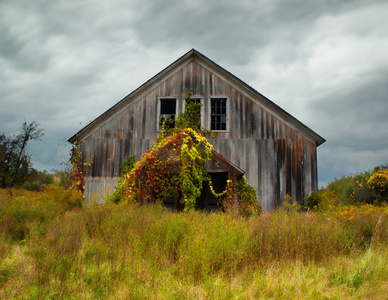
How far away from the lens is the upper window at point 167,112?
48.0ft

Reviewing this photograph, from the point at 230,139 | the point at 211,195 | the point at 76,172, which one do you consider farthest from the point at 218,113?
the point at 76,172

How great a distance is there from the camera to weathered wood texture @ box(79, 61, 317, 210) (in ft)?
45.3

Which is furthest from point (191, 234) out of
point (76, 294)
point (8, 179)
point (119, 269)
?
point (8, 179)

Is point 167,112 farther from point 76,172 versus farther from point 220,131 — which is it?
point 76,172

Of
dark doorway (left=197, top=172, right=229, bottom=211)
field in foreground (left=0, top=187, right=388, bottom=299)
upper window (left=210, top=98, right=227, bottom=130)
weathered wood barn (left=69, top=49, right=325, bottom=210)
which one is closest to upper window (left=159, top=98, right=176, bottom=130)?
weathered wood barn (left=69, top=49, right=325, bottom=210)

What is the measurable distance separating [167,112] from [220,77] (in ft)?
9.40

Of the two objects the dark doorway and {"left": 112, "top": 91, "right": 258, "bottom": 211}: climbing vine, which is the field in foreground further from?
the dark doorway

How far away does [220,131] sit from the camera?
14320 millimetres

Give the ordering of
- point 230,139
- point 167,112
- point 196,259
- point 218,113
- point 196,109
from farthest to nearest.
→ point 167,112
point 218,113
point 196,109
point 230,139
point 196,259

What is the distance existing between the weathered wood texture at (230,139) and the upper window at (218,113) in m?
0.33

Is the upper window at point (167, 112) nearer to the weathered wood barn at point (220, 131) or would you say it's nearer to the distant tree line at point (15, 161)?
the weathered wood barn at point (220, 131)

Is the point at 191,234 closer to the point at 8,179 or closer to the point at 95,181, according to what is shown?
the point at 95,181

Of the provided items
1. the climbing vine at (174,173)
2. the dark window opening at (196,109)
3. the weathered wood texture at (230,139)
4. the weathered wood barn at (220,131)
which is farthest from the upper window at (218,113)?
the climbing vine at (174,173)

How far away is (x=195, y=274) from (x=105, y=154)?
987 cm
